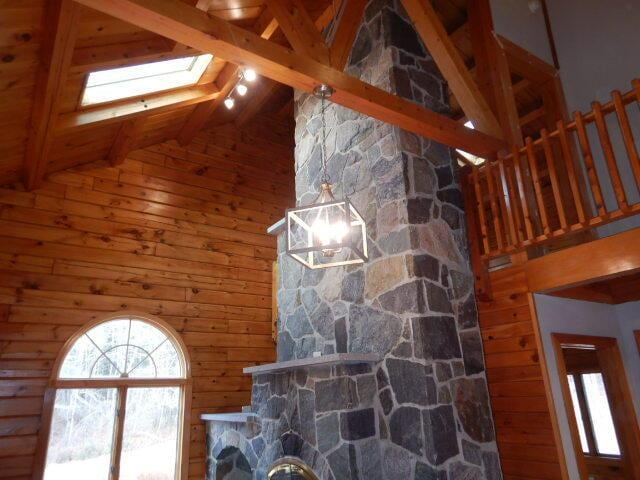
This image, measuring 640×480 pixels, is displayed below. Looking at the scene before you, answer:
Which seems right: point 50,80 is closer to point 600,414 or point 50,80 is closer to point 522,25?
point 522,25

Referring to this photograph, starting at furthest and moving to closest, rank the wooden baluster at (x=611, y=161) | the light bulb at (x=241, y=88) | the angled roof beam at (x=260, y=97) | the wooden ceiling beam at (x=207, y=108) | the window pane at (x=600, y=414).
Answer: the window pane at (x=600, y=414) → the wooden ceiling beam at (x=207, y=108) → the light bulb at (x=241, y=88) → the angled roof beam at (x=260, y=97) → the wooden baluster at (x=611, y=161)

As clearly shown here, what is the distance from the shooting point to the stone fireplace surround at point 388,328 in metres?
3.19

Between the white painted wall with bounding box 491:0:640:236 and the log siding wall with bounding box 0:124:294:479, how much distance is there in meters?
3.78

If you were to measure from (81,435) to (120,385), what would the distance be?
1.92 feet

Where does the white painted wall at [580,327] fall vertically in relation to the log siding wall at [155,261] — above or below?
below

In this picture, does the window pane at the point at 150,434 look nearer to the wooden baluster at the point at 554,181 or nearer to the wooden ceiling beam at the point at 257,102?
the wooden ceiling beam at the point at 257,102

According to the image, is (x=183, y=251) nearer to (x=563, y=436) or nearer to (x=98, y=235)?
(x=98, y=235)

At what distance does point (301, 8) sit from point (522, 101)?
15.4 ft

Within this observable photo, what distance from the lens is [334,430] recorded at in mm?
3279

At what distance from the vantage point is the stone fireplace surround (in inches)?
125

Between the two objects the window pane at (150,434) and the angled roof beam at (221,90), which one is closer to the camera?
the angled roof beam at (221,90)

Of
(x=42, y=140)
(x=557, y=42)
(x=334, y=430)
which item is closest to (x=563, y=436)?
(x=334, y=430)

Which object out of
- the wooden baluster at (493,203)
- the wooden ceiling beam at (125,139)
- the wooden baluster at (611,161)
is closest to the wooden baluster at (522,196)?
the wooden baluster at (493,203)

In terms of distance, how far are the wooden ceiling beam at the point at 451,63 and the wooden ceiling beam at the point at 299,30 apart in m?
1.21
